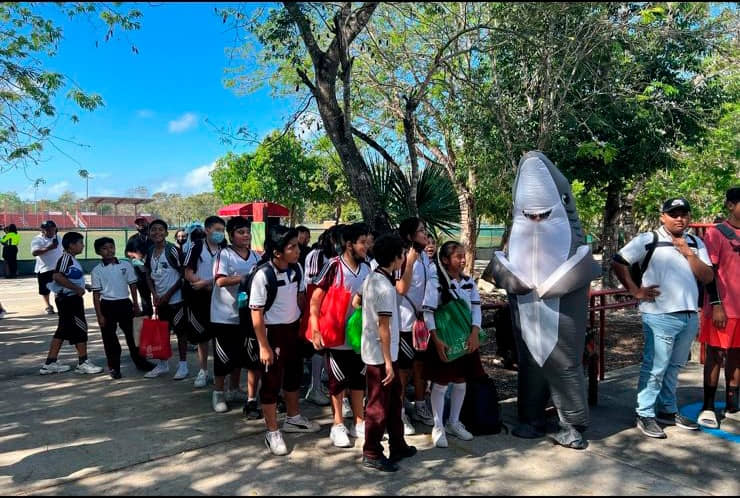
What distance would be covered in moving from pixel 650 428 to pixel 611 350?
3.32m

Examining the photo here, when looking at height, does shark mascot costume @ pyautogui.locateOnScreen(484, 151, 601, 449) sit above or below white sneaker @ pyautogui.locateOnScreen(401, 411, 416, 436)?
above

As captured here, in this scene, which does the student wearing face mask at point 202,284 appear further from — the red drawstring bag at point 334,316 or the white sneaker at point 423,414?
the white sneaker at point 423,414

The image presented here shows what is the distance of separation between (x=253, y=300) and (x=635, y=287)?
2823mm

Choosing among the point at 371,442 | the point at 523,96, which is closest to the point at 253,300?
the point at 371,442

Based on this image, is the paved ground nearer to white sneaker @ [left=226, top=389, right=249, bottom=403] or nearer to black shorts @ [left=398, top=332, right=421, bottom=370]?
white sneaker @ [left=226, top=389, right=249, bottom=403]

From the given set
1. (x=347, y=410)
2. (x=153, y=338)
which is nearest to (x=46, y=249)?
(x=153, y=338)

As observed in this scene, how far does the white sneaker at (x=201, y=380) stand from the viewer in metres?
5.53

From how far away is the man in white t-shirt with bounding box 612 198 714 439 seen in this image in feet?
13.6

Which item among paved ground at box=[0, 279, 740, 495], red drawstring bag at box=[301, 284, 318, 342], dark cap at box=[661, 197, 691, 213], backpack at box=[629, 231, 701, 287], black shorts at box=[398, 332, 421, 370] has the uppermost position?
dark cap at box=[661, 197, 691, 213]

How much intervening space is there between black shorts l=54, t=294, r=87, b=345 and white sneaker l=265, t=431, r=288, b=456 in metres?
3.06

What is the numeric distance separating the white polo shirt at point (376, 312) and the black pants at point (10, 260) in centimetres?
1668

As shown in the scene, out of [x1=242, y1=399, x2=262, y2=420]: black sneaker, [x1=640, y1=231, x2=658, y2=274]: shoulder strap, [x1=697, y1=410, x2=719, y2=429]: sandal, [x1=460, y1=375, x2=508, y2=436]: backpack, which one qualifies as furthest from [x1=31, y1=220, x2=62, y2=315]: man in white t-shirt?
[x1=697, y1=410, x2=719, y2=429]: sandal

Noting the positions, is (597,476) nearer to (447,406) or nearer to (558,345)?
(558,345)

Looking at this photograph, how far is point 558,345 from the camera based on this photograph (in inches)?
158
